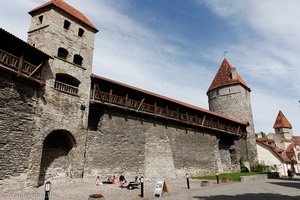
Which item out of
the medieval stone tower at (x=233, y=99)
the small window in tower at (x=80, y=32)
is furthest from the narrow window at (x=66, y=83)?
the medieval stone tower at (x=233, y=99)

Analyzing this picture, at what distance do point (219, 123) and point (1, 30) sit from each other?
2299 cm

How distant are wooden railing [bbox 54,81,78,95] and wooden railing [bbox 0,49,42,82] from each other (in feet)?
4.25

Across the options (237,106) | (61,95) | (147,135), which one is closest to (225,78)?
(237,106)

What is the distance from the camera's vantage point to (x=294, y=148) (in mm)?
50375

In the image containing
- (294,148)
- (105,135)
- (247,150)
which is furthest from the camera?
(294,148)

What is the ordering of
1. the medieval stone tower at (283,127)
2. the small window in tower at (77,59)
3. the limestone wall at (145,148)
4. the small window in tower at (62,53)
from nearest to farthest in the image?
the small window in tower at (62,53) < the limestone wall at (145,148) < the small window in tower at (77,59) < the medieval stone tower at (283,127)

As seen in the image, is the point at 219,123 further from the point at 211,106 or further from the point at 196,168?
the point at 211,106

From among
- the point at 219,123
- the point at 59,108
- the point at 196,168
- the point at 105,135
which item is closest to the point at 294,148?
the point at 219,123

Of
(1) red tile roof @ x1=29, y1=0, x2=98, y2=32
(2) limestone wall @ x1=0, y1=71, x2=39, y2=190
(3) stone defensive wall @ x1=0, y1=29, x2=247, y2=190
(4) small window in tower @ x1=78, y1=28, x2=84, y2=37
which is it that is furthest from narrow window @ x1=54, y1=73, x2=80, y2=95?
(1) red tile roof @ x1=29, y1=0, x2=98, y2=32

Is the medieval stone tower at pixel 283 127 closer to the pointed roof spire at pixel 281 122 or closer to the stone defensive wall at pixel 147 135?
the pointed roof spire at pixel 281 122

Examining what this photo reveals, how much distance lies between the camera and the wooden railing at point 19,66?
486 inches

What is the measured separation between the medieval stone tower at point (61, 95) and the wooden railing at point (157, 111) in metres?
1.21

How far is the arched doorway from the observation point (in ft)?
47.4

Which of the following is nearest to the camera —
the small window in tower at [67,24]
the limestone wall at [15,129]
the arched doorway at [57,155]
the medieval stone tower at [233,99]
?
the limestone wall at [15,129]
